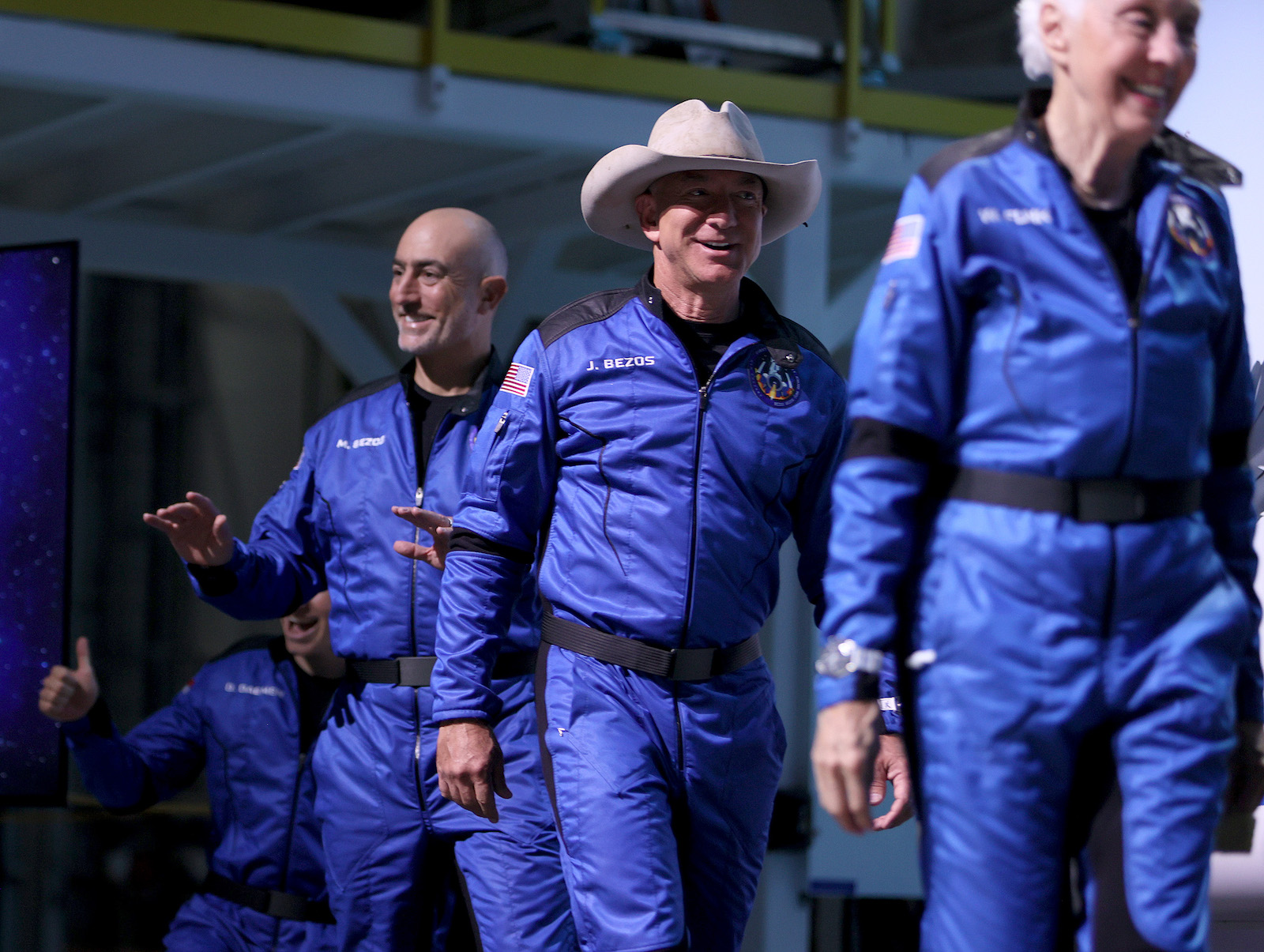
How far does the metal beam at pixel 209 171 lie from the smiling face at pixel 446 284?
64.1 inches

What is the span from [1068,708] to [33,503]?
3.72 meters

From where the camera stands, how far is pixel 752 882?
3.27 m

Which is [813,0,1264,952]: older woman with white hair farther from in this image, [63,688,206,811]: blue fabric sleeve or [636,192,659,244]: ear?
[63,688,206,811]: blue fabric sleeve

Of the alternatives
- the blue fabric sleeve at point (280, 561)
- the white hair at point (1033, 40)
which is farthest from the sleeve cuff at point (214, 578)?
the white hair at point (1033, 40)

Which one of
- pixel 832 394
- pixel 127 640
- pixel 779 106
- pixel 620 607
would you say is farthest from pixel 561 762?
pixel 127 640

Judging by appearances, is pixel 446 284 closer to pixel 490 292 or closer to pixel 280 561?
pixel 490 292

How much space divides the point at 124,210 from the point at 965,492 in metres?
6.15

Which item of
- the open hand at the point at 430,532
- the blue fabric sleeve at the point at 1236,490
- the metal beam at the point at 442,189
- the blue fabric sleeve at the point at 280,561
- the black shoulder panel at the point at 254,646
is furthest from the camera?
the metal beam at the point at 442,189

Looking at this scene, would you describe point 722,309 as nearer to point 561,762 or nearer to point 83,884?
point 561,762

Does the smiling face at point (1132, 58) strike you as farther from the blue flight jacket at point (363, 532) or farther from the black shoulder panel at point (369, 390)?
the black shoulder panel at point (369, 390)

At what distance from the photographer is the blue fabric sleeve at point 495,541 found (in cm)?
326

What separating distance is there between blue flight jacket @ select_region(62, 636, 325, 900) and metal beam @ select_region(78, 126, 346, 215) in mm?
2055

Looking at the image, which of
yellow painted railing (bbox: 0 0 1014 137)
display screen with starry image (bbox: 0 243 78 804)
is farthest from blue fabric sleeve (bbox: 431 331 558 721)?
yellow painted railing (bbox: 0 0 1014 137)

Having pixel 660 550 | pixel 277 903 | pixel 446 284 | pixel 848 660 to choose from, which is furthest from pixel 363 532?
pixel 848 660
